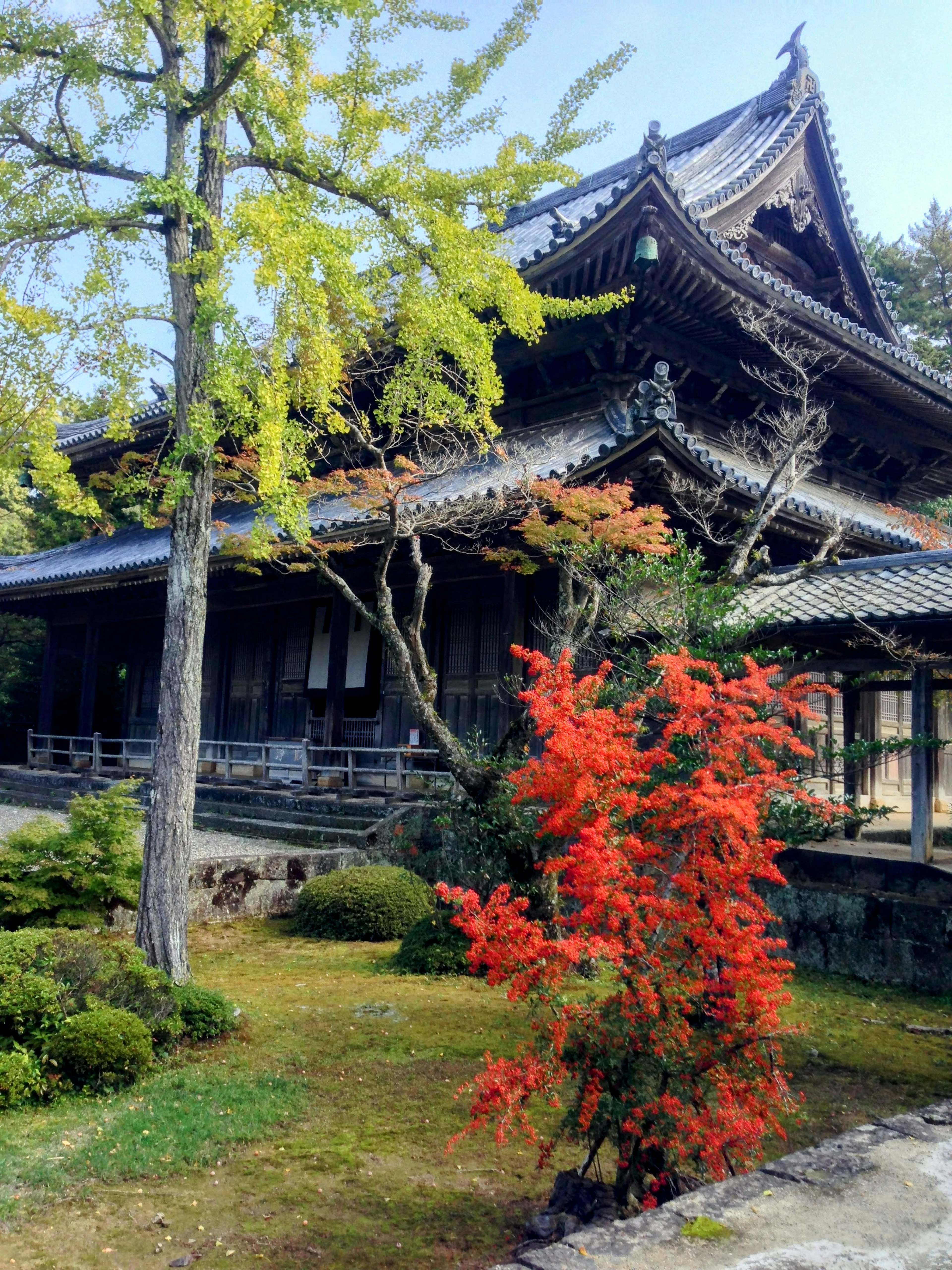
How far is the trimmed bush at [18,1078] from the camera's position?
5.54 meters

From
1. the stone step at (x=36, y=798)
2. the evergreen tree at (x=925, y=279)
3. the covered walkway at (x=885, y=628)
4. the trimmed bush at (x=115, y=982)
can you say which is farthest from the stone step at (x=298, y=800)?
the evergreen tree at (x=925, y=279)

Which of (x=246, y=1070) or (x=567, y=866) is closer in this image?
(x=567, y=866)

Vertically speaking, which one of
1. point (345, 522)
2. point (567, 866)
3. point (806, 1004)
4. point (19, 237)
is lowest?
point (806, 1004)

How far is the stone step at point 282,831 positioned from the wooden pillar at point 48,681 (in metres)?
7.82

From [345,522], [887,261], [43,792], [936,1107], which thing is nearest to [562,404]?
[345,522]

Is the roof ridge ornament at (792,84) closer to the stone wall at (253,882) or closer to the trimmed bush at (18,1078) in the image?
the stone wall at (253,882)

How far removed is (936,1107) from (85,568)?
18278 mm

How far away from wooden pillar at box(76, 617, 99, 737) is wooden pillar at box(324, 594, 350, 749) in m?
7.94

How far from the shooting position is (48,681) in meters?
22.7

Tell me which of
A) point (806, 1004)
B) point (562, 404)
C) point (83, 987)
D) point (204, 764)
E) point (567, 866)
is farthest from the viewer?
point (204, 764)

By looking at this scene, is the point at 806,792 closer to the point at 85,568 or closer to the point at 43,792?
the point at 85,568

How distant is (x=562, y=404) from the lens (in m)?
13.9

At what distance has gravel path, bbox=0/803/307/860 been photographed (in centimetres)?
1220

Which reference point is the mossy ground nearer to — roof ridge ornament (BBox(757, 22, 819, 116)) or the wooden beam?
the wooden beam
